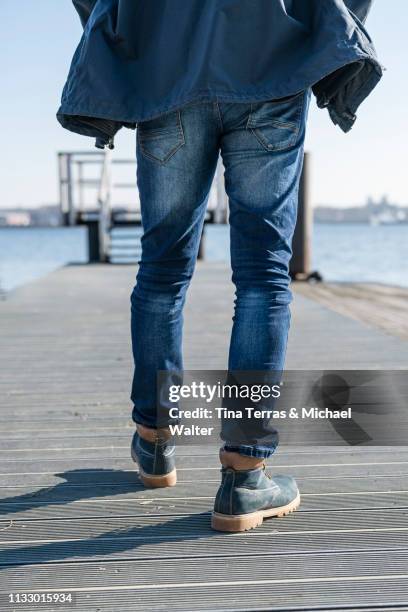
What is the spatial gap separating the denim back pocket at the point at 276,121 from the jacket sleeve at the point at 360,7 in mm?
224

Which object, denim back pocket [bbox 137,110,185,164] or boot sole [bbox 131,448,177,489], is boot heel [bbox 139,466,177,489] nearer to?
boot sole [bbox 131,448,177,489]

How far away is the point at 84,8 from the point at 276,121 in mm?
534

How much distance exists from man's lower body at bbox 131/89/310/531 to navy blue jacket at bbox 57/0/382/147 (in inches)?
2.2

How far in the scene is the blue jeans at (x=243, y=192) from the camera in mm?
1471

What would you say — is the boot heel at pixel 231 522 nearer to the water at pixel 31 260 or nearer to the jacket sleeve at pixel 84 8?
the jacket sleeve at pixel 84 8

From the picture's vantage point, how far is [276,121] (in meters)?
1.46

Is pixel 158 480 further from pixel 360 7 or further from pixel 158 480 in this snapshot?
pixel 360 7

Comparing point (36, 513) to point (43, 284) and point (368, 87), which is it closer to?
point (368, 87)

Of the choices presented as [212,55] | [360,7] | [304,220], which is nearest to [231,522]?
[212,55]

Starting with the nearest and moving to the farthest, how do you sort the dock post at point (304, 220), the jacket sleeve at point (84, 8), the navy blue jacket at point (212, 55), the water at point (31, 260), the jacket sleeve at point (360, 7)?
the navy blue jacket at point (212, 55) → the jacket sleeve at point (360, 7) → the jacket sleeve at point (84, 8) → the dock post at point (304, 220) → the water at point (31, 260)

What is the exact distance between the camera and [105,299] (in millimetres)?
6320

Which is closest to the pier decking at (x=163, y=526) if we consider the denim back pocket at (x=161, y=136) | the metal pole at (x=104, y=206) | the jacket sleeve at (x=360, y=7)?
the denim back pocket at (x=161, y=136)

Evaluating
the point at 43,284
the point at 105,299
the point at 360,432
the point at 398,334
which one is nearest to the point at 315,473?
the point at 360,432

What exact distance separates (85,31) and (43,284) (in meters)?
6.41
